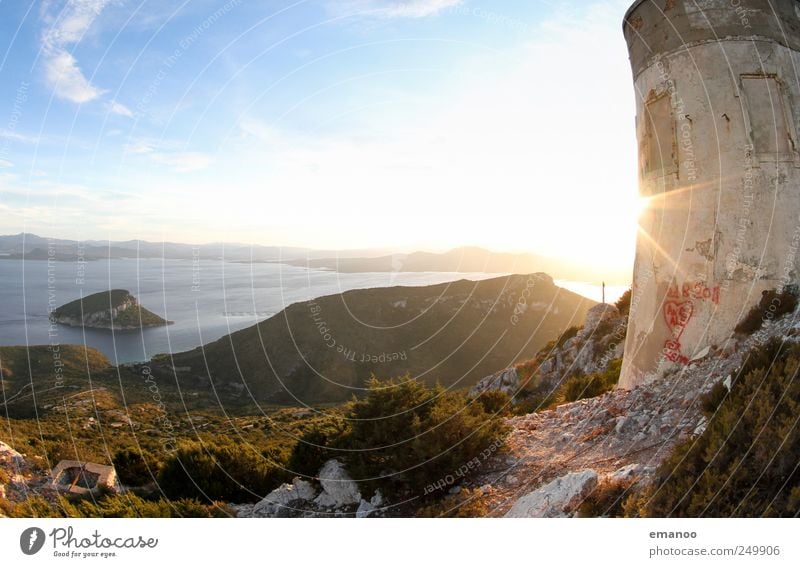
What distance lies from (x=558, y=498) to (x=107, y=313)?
266 ft

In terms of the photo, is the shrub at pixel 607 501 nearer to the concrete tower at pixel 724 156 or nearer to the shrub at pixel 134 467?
the concrete tower at pixel 724 156

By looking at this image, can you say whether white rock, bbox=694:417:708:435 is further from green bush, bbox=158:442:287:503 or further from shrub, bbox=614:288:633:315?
shrub, bbox=614:288:633:315

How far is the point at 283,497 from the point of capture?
343 inches

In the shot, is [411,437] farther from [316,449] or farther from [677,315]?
[677,315]

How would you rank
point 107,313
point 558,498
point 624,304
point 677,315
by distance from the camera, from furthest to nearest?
point 107,313 < point 624,304 < point 677,315 < point 558,498

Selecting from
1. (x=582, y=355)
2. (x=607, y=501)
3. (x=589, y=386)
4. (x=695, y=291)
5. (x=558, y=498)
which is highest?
(x=695, y=291)

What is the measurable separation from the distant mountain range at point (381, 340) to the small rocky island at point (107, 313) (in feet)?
63.4

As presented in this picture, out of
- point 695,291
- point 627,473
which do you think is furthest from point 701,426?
point 695,291

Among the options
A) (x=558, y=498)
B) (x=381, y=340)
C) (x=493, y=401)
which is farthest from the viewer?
(x=381, y=340)

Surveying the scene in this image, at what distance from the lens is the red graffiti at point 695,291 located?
26.6 ft

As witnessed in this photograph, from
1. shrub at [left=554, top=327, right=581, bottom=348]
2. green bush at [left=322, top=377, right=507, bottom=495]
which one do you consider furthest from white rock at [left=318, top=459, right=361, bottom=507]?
shrub at [left=554, top=327, right=581, bottom=348]

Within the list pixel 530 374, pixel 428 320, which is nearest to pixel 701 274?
pixel 530 374

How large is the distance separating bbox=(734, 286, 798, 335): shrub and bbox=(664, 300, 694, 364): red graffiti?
801 mm
